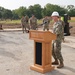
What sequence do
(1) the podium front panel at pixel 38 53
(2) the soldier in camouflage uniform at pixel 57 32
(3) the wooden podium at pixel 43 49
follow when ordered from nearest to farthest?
(3) the wooden podium at pixel 43 49 < (1) the podium front panel at pixel 38 53 < (2) the soldier in camouflage uniform at pixel 57 32

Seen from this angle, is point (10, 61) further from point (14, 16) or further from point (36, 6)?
point (14, 16)

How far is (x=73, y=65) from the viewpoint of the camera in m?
8.28

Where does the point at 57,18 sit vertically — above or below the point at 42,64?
above

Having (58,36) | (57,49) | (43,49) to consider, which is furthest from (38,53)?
(58,36)

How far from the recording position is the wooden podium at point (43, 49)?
721cm

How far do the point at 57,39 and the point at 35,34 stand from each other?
77 cm

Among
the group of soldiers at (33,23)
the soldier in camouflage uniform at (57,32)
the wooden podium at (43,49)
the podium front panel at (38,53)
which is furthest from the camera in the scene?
the group of soldiers at (33,23)

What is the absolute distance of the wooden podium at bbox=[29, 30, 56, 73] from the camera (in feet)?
23.7

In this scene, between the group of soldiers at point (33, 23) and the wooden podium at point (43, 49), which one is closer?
the wooden podium at point (43, 49)

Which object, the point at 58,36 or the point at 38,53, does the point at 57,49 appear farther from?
the point at 38,53

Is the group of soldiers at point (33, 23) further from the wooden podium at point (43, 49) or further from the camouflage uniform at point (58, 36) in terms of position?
the wooden podium at point (43, 49)

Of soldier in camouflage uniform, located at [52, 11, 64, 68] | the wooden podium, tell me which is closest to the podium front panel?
the wooden podium

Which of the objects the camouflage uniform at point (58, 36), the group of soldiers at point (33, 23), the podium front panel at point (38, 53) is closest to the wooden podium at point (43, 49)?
the podium front panel at point (38, 53)

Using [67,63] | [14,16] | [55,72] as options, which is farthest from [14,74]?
[14,16]
